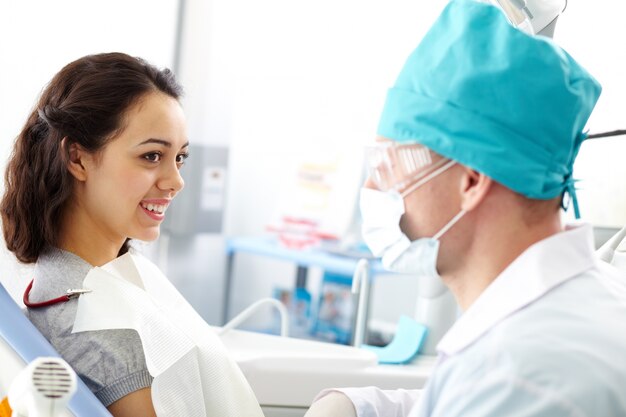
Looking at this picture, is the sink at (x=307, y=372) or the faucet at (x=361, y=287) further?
the faucet at (x=361, y=287)

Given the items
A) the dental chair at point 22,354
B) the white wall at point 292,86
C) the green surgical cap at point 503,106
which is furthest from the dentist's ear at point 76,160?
the white wall at point 292,86

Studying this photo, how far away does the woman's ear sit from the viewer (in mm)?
1128

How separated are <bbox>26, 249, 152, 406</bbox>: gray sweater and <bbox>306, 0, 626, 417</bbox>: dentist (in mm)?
364

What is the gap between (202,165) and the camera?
13.8 feet

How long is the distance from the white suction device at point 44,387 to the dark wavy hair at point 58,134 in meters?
0.74

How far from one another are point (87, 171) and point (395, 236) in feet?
2.20

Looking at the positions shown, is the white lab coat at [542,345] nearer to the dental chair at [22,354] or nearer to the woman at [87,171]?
the dental chair at [22,354]

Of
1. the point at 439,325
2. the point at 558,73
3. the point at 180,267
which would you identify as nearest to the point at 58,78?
the point at 558,73

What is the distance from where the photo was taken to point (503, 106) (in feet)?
3.68

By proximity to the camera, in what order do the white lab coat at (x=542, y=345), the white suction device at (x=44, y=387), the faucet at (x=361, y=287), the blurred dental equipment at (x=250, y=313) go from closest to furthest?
1. the white suction device at (x=44, y=387)
2. the white lab coat at (x=542, y=345)
3. the blurred dental equipment at (x=250, y=313)
4. the faucet at (x=361, y=287)

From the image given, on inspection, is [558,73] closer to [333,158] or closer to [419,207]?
[419,207]

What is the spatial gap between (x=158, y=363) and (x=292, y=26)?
142 inches

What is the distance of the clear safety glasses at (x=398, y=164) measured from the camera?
1.18m

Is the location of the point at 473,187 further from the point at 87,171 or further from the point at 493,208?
the point at 87,171
